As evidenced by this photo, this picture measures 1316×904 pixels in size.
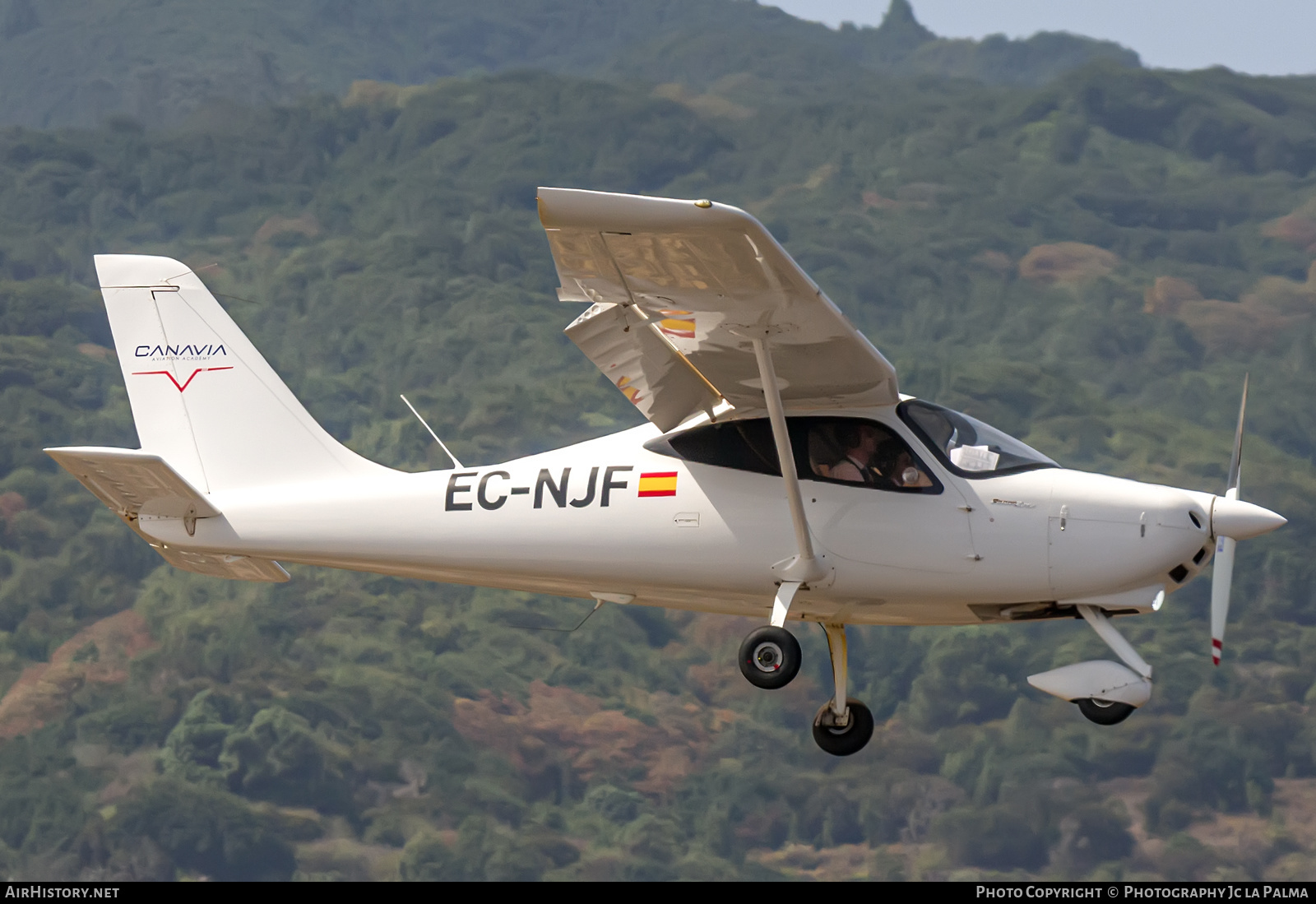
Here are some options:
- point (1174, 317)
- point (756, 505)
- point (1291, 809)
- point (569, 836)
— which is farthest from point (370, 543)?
point (1174, 317)

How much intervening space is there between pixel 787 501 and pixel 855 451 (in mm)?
718

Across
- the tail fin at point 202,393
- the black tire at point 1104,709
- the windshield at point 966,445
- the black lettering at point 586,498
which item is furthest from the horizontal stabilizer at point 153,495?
the black tire at point 1104,709

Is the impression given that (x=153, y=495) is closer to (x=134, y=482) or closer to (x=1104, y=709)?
(x=134, y=482)

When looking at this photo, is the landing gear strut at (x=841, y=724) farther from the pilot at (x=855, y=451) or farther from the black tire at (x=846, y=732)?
the pilot at (x=855, y=451)

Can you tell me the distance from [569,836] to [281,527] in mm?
105005

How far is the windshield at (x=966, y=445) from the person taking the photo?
16.3 meters

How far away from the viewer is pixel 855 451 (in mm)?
16531

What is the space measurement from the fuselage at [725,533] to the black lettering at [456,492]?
2 centimetres

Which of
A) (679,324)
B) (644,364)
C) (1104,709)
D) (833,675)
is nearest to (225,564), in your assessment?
(644,364)

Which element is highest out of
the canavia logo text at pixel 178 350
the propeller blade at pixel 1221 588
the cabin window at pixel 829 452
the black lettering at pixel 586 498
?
the canavia logo text at pixel 178 350

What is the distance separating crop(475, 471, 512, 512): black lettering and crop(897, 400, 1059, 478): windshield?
3623mm

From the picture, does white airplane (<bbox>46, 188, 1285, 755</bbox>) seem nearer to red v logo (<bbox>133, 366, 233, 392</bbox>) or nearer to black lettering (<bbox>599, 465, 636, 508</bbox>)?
black lettering (<bbox>599, 465, 636, 508</bbox>)

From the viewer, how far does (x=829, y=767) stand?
121250 mm

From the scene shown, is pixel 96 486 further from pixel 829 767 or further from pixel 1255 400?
pixel 1255 400
